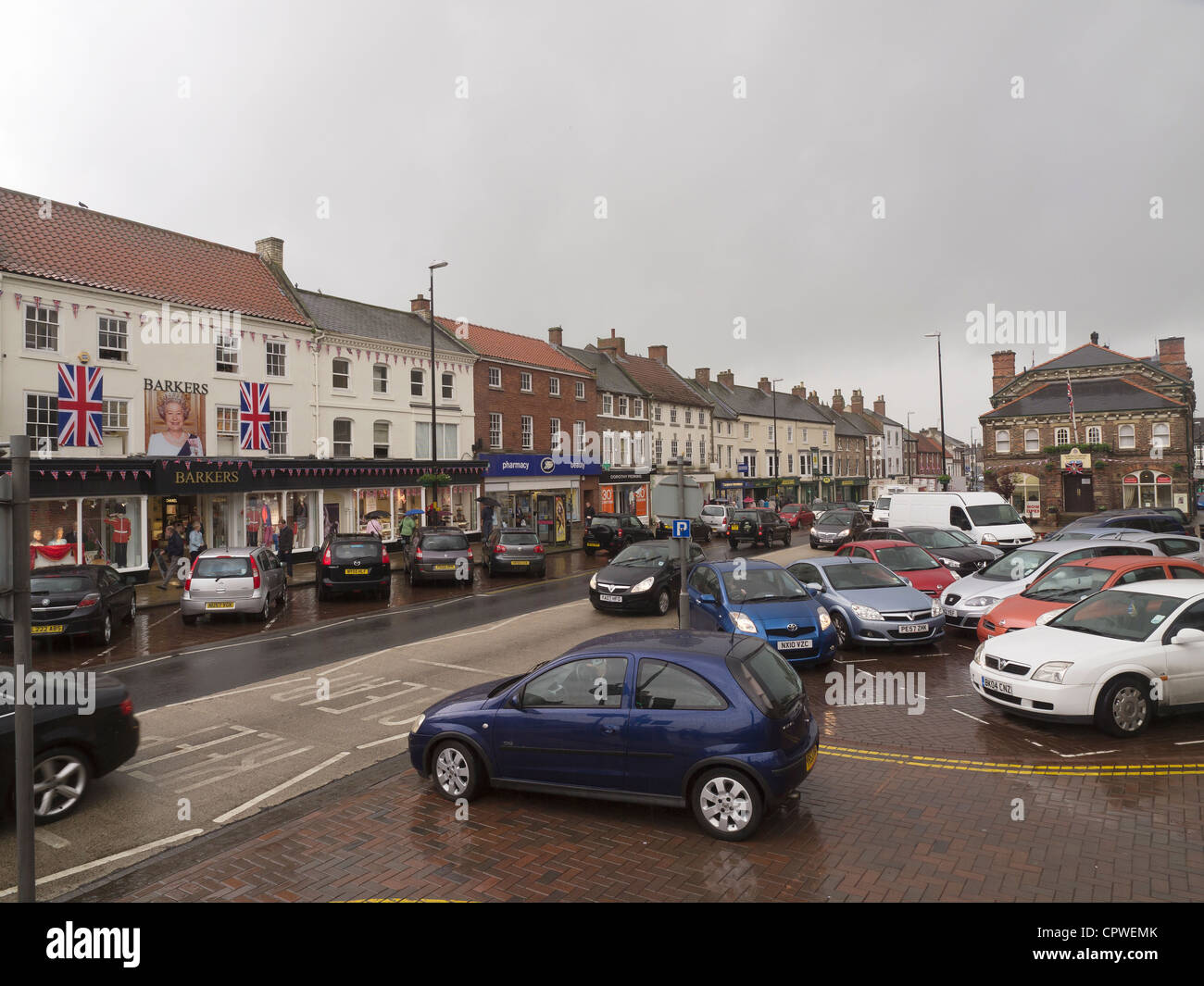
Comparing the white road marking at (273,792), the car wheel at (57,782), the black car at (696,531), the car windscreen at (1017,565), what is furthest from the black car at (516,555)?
the car wheel at (57,782)

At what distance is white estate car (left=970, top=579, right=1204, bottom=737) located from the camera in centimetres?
770

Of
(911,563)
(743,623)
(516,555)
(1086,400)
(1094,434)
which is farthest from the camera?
(1086,400)

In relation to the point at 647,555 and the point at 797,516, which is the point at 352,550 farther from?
the point at 797,516

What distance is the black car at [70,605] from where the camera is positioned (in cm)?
1326

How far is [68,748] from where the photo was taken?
6434 millimetres

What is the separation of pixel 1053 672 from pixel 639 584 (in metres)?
9.32

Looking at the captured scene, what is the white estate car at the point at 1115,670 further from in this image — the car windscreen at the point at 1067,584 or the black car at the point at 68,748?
the black car at the point at 68,748

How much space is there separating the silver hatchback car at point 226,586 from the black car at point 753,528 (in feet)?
70.6

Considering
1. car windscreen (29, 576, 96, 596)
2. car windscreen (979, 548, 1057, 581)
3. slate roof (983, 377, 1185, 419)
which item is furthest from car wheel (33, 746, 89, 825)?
slate roof (983, 377, 1185, 419)

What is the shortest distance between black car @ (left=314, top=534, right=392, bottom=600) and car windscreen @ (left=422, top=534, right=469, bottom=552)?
243 centimetres

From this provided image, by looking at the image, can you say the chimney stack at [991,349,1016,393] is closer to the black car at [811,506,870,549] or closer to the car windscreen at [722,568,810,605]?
the black car at [811,506,870,549]

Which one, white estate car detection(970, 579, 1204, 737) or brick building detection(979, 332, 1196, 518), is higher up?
brick building detection(979, 332, 1196, 518)

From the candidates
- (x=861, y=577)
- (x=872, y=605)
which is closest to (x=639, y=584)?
(x=861, y=577)
